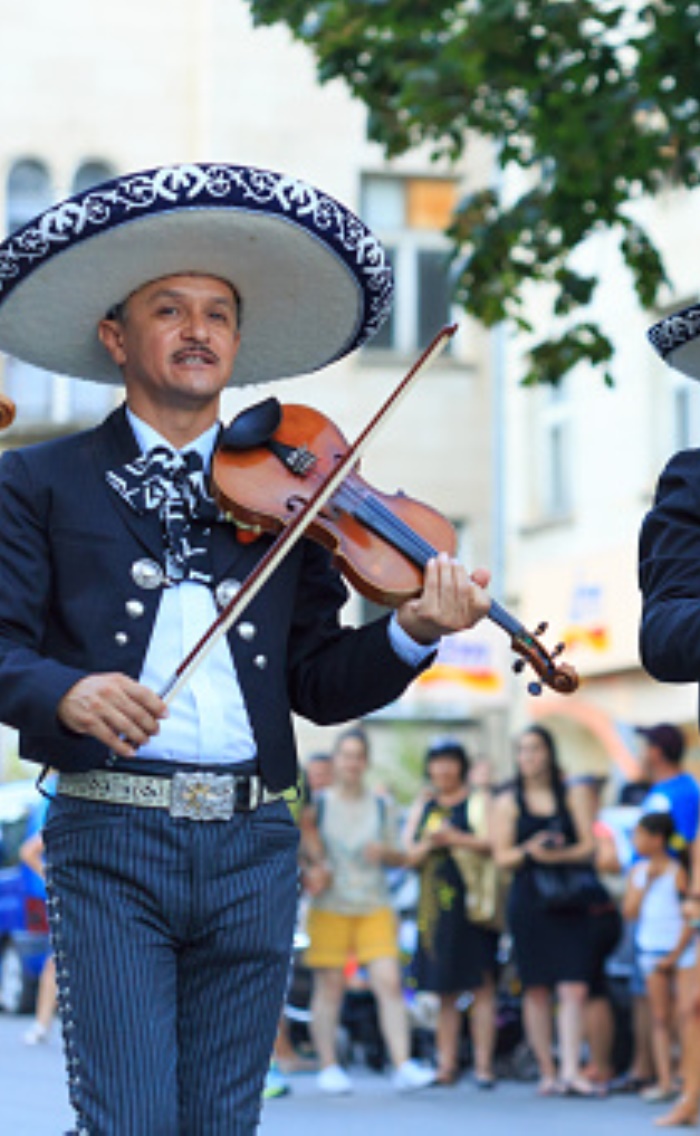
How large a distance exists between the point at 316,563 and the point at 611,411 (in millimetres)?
20715

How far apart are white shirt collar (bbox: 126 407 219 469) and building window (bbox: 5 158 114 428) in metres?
24.8

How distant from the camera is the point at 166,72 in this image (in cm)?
3059

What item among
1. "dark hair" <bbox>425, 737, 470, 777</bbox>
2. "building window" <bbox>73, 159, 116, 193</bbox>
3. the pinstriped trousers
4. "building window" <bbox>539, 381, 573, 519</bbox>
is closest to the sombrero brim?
the pinstriped trousers

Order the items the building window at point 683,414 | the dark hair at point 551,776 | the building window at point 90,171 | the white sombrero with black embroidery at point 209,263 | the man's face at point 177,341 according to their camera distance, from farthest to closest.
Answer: the building window at point 90,171 → the building window at point 683,414 → the dark hair at point 551,776 → the man's face at point 177,341 → the white sombrero with black embroidery at point 209,263

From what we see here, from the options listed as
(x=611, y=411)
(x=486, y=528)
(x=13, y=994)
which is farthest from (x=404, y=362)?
(x=13, y=994)

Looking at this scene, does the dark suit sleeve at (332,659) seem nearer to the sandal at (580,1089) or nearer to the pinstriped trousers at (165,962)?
the pinstriped trousers at (165,962)

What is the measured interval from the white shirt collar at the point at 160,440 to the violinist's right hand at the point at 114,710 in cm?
64

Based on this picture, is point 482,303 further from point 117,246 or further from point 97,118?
point 97,118

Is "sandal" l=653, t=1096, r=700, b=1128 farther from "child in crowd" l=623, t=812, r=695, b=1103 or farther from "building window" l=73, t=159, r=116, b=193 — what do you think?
"building window" l=73, t=159, r=116, b=193

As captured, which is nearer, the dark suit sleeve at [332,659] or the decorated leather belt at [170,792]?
the decorated leather belt at [170,792]

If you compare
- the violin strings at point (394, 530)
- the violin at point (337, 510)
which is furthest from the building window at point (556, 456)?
the violin strings at point (394, 530)

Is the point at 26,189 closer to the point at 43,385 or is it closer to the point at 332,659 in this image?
the point at 43,385

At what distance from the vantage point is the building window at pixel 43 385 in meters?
29.8

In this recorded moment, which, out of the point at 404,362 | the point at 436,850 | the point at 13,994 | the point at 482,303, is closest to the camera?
the point at 482,303
